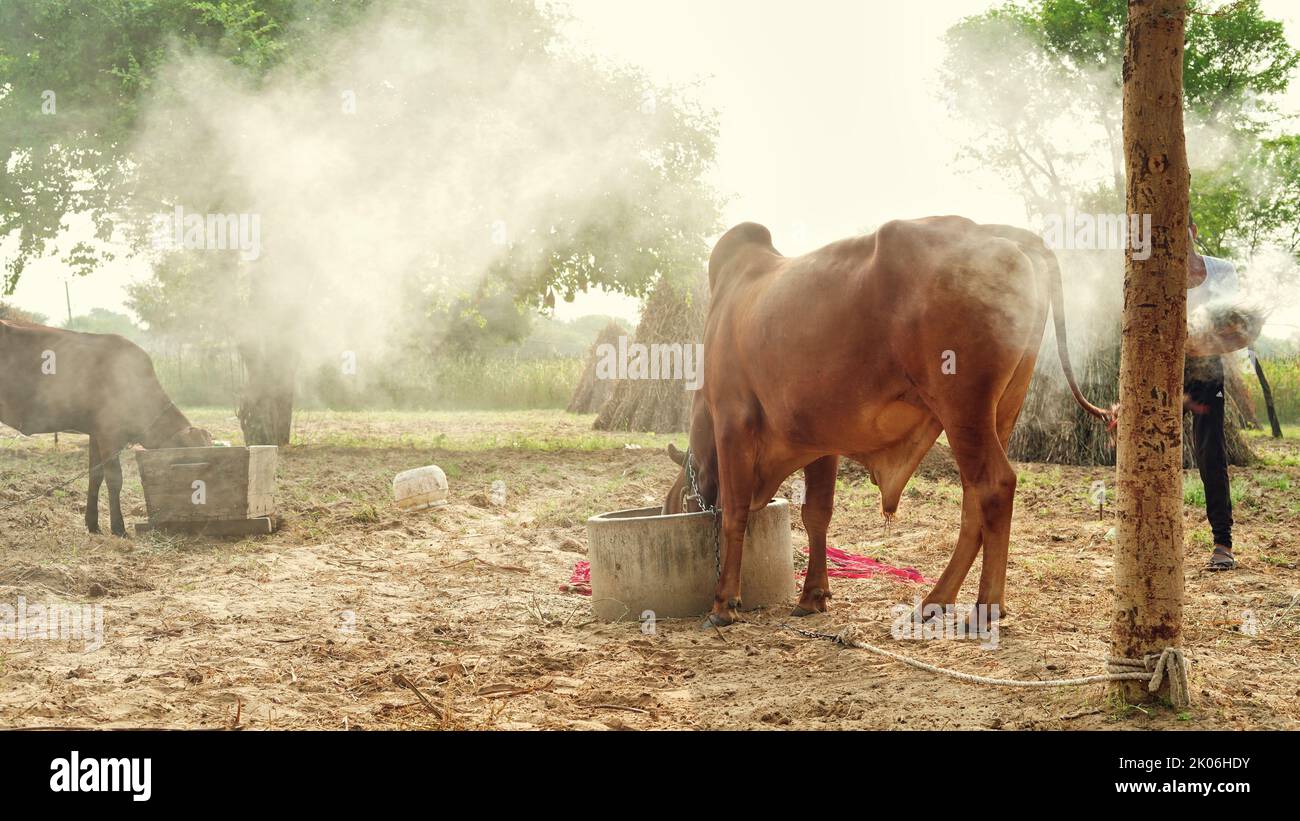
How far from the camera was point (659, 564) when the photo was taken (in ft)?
17.0

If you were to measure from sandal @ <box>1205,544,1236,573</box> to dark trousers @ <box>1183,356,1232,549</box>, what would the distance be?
0.03 meters

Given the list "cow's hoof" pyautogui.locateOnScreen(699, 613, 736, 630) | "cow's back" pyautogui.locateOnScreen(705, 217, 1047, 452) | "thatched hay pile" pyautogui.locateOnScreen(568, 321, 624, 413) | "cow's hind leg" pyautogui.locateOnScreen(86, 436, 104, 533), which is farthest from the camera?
"thatched hay pile" pyautogui.locateOnScreen(568, 321, 624, 413)

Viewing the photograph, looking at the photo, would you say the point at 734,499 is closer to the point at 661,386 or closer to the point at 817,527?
the point at 817,527

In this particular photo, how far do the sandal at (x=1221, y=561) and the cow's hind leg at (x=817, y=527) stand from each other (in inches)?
83.9

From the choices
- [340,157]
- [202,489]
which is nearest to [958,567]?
[202,489]

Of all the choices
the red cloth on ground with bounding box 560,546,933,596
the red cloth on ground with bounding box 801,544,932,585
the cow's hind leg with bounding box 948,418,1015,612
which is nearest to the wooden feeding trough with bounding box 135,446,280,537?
the red cloth on ground with bounding box 560,546,933,596

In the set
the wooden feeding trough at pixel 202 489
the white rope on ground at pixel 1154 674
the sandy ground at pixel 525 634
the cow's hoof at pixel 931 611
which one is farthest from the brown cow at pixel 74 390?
the white rope on ground at pixel 1154 674

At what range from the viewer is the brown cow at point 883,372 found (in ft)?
13.4

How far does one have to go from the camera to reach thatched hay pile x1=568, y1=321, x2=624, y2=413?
24594mm

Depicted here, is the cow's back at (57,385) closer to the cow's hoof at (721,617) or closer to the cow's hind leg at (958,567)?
the cow's hoof at (721,617)

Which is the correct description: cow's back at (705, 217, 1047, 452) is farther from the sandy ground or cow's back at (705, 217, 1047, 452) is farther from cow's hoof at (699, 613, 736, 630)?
the sandy ground

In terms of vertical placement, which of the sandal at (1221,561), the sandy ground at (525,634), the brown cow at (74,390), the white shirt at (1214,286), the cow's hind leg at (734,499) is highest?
the white shirt at (1214,286)

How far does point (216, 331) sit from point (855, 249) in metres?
12.0

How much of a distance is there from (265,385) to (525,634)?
973 centimetres
